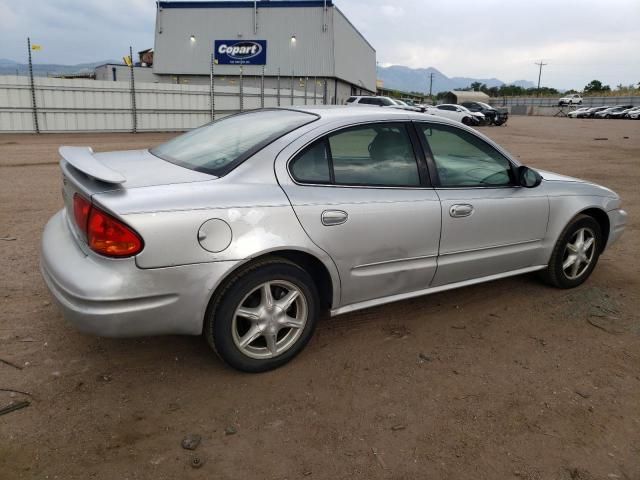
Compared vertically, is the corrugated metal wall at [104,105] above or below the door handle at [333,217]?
above

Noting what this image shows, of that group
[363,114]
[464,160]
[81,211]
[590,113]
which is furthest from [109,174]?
[590,113]

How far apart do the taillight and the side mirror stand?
2.77 metres

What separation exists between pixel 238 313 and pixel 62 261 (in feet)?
3.16

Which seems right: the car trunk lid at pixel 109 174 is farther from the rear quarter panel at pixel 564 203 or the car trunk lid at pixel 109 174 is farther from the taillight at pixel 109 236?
the rear quarter panel at pixel 564 203

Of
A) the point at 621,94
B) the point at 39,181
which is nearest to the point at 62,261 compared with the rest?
the point at 39,181

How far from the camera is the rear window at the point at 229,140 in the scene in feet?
9.77

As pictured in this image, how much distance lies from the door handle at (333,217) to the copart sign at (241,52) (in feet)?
122

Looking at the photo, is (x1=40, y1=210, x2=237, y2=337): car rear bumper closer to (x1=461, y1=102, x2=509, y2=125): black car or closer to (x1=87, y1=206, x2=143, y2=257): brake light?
(x1=87, y1=206, x2=143, y2=257): brake light

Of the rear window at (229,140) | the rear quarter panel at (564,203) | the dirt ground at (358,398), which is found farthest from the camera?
the rear quarter panel at (564,203)

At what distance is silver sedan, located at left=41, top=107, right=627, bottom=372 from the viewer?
2.50m

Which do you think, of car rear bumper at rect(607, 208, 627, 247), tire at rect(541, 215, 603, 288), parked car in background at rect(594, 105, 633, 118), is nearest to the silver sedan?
tire at rect(541, 215, 603, 288)

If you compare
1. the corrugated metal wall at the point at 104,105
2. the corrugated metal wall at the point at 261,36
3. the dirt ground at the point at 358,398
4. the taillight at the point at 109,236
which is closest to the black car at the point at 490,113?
the corrugated metal wall at the point at 261,36

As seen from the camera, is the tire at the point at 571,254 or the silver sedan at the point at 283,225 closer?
the silver sedan at the point at 283,225

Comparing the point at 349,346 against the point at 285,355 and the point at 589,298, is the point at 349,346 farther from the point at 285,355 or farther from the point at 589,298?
the point at 589,298
